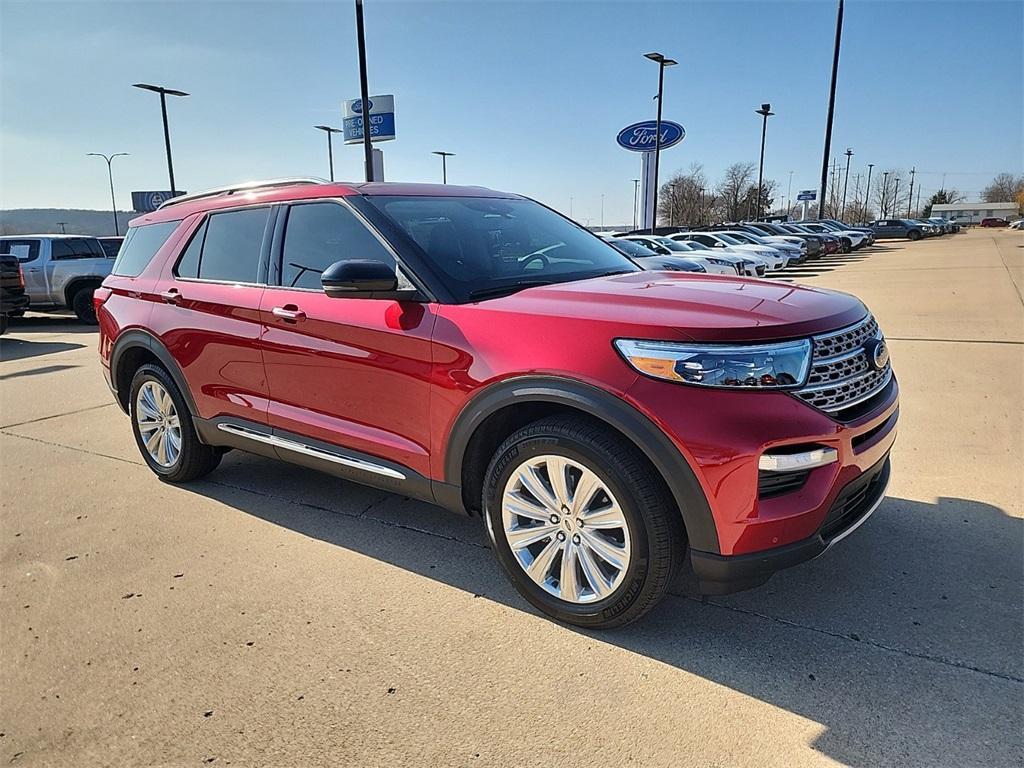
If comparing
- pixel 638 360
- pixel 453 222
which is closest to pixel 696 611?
pixel 638 360

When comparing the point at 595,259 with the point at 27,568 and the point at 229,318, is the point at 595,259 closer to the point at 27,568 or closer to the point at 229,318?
the point at 229,318

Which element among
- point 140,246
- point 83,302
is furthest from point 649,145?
point 140,246

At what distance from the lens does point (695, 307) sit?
8.45 feet

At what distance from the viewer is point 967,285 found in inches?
575

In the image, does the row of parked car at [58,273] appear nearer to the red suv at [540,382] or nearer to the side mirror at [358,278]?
the red suv at [540,382]

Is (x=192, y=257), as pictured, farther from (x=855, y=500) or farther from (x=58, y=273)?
(x=58, y=273)

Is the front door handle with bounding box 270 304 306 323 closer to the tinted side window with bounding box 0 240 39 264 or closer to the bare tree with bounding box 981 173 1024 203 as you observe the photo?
A: the tinted side window with bounding box 0 240 39 264

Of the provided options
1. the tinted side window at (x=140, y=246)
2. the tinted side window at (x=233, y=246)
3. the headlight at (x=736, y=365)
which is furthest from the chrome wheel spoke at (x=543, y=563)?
the tinted side window at (x=140, y=246)

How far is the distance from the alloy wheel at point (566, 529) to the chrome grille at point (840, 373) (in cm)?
81

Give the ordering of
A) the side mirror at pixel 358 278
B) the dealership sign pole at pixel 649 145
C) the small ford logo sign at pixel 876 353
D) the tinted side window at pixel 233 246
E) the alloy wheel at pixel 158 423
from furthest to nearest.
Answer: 1. the dealership sign pole at pixel 649 145
2. the alloy wheel at pixel 158 423
3. the tinted side window at pixel 233 246
4. the side mirror at pixel 358 278
5. the small ford logo sign at pixel 876 353

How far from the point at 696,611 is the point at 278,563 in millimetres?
1997

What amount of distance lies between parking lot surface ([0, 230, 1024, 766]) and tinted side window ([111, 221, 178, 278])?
1539 millimetres

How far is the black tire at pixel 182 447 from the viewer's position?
4328 mm

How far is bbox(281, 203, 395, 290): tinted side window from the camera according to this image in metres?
3.33
